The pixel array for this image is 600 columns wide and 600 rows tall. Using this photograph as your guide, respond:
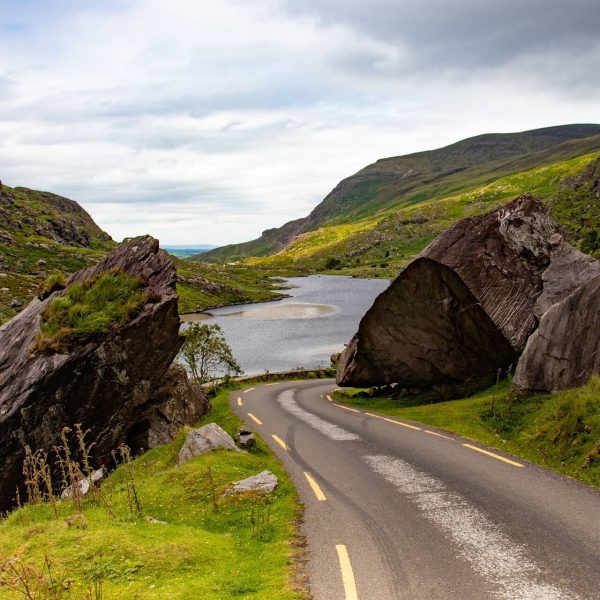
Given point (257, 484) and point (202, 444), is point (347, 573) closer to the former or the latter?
point (257, 484)

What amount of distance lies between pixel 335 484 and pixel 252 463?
3.78m

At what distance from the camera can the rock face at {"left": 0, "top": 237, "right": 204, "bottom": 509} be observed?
22.3 metres

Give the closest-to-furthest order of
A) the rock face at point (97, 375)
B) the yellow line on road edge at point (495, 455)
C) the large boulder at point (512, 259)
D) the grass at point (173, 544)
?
1. the grass at point (173, 544)
2. the yellow line on road edge at point (495, 455)
3. the rock face at point (97, 375)
4. the large boulder at point (512, 259)

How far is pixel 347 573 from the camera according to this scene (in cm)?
930

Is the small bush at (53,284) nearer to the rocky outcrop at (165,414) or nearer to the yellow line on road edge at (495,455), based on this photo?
the rocky outcrop at (165,414)

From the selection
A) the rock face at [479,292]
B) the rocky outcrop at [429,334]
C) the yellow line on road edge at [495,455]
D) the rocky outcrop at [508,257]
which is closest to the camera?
the yellow line on road edge at [495,455]

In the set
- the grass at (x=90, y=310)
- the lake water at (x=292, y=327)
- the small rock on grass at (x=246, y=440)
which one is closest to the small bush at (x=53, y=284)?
the grass at (x=90, y=310)

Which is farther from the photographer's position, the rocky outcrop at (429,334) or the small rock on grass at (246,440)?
the rocky outcrop at (429,334)

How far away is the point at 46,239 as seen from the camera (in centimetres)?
19412

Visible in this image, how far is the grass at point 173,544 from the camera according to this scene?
874 cm

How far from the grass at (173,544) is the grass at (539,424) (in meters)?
7.80

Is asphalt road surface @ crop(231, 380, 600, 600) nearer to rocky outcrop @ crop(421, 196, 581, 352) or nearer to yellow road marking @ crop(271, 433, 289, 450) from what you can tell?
yellow road marking @ crop(271, 433, 289, 450)

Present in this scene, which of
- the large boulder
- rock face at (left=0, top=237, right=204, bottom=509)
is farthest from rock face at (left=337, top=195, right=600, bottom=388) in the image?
rock face at (left=0, top=237, right=204, bottom=509)

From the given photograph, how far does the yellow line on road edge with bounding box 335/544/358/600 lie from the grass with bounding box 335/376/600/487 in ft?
23.8
